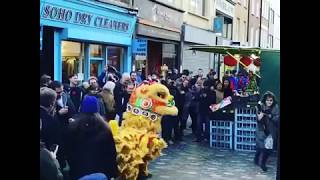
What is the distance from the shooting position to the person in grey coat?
9.19 ft

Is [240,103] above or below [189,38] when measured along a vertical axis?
below

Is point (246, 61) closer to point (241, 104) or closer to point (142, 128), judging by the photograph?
point (241, 104)

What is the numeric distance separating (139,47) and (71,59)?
363 millimetres

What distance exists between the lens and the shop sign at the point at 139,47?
297 centimetres

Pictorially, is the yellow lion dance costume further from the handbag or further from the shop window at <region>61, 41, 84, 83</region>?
the handbag

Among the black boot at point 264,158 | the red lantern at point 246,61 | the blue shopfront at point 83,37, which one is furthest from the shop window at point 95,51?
the black boot at point 264,158

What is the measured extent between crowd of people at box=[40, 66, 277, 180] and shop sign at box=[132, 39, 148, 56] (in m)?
0.12

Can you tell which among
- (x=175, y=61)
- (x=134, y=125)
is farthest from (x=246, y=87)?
(x=134, y=125)

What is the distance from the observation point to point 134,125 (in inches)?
117

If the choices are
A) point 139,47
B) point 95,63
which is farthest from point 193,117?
point 95,63

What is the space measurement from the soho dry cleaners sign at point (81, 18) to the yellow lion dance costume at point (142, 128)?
0.33 m

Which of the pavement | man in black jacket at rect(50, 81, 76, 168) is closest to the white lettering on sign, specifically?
the pavement

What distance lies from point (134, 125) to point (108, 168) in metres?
0.25
